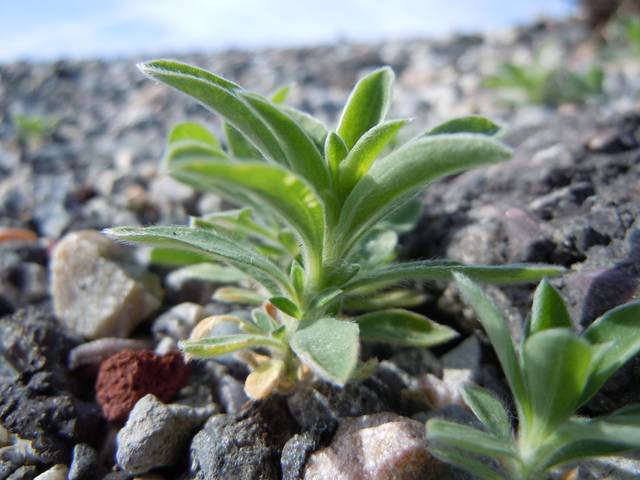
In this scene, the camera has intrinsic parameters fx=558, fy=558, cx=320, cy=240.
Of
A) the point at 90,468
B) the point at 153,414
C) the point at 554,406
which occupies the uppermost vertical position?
the point at 554,406

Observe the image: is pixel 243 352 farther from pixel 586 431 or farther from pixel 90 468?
pixel 586 431

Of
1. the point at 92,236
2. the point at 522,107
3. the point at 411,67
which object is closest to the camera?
the point at 92,236

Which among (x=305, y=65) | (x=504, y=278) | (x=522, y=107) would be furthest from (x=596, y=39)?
(x=504, y=278)

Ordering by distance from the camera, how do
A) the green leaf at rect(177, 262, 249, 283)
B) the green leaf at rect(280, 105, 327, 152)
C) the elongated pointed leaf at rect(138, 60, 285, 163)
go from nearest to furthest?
the elongated pointed leaf at rect(138, 60, 285, 163) < the green leaf at rect(280, 105, 327, 152) < the green leaf at rect(177, 262, 249, 283)

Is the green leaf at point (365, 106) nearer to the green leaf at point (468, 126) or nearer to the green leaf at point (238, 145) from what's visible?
the green leaf at point (468, 126)

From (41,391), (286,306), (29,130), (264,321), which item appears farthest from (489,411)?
(29,130)

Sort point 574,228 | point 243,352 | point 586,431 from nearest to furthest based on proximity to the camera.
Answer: point 586,431 → point 243,352 → point 574,228

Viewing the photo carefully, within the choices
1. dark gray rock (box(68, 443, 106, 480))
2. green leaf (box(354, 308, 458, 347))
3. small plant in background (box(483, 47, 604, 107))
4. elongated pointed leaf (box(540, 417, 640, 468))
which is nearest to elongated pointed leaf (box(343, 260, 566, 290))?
green leaf (box(354, 308, 458, 347))

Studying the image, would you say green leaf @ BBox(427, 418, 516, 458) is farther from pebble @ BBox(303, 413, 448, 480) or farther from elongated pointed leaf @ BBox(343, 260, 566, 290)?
elongated pointed leaf @ BBox(343, 260, 566, 290)
